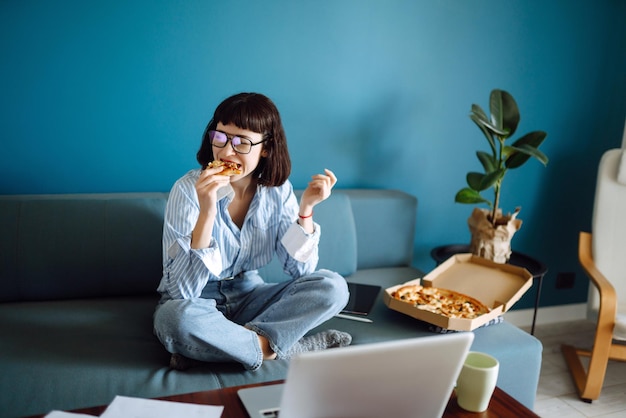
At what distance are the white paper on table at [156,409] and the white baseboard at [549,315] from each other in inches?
96.8

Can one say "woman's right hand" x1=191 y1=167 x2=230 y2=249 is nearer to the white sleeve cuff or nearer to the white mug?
the white sleeve cuff

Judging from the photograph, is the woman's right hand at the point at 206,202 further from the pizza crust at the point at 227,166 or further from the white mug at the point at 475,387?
the white mug at the point at 475,387

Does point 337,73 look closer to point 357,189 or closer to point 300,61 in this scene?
point 300,61

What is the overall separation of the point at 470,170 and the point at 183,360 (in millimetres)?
1893

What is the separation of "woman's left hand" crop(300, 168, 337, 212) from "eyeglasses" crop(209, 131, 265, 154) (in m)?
0.23

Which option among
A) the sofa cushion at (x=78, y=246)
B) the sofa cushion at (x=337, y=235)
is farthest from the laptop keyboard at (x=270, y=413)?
the sofa cushion at (x=337, y=235)

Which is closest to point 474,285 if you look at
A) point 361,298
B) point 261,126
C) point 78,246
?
point 361,298

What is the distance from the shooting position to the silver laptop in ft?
2.71

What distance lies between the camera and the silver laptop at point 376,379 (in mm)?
Answer: 825

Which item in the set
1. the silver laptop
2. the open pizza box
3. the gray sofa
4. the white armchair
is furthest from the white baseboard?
the silver laptop

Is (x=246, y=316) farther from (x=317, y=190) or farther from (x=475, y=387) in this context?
(x=475, y=387)

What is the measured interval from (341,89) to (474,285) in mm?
1054

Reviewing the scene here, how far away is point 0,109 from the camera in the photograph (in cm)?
205

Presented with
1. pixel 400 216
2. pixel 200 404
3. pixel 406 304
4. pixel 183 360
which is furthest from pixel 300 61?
pixel 200 404
